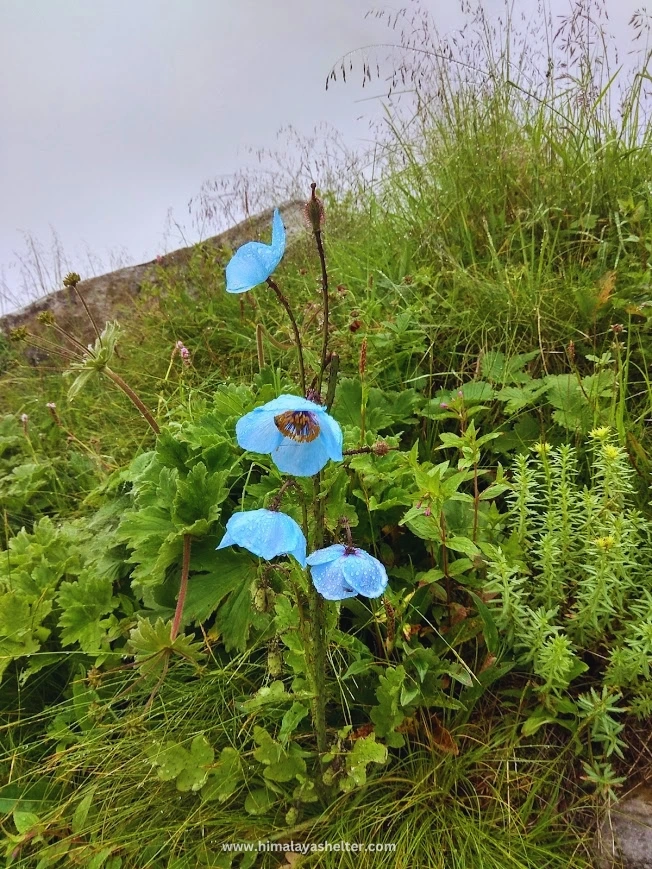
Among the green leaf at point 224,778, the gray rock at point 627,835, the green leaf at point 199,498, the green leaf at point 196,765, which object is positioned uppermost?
the green leaf at point 199,498

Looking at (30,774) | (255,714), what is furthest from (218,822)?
(30,774)

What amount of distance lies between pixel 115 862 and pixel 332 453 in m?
0.93

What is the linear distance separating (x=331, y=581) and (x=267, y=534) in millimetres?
103

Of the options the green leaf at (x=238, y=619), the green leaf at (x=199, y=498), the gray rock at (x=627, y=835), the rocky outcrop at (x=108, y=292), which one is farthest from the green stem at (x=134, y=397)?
the rocky outcrop at (x=108, y=292)

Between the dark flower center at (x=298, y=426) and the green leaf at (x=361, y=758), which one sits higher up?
the dark flower center at (x=298, y=426)

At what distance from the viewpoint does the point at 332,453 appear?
2.25ft

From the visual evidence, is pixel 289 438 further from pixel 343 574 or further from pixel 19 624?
pixel 19 624

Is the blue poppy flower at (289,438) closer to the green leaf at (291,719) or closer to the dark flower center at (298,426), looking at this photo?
the dark flower center at (298,426)

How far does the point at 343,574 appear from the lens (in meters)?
0.72

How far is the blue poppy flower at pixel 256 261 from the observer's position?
711 millimetres

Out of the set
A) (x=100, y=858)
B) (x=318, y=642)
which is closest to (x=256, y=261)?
(x=318, y=642)

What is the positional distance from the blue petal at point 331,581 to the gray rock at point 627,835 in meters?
0.73

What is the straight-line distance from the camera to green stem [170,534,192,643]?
1.17m

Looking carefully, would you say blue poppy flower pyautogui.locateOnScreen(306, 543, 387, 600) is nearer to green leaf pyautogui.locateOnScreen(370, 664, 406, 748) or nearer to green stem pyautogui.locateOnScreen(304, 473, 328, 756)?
green stem pyautogui.locateOnScreen(304, 473, 328, 756)
